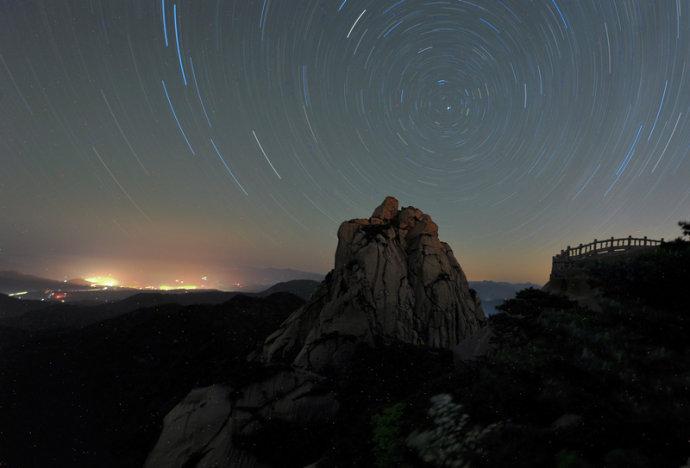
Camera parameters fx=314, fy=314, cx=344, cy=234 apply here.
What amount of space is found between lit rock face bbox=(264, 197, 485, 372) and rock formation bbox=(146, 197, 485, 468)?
106mm

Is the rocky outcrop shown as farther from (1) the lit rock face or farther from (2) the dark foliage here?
(1) the lit rock face

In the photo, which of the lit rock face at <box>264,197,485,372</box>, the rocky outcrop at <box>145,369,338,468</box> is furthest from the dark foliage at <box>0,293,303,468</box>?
the lit rock face at <box>264,197,485,372</box>

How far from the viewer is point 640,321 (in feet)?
34.8

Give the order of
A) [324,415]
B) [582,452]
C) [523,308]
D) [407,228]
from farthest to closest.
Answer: [407,228]
[324,415]
[523,308]
[582,452]

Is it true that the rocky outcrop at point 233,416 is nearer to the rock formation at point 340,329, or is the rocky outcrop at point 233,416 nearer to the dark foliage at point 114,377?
the rock formation at point 340,329

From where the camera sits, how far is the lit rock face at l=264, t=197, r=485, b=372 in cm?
2947

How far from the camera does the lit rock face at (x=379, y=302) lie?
29.5m

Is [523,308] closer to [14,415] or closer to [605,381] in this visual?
[605,381]

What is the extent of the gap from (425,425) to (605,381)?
4.48 metres

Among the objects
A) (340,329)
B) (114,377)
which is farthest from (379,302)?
(114,377)

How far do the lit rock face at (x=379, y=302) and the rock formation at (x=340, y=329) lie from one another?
11cm

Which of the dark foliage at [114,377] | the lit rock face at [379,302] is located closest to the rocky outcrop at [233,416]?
the dark foliage at [114,377]

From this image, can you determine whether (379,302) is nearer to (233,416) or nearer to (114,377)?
(233,416)

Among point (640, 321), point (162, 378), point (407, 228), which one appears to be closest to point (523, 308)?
point (640, 321)
